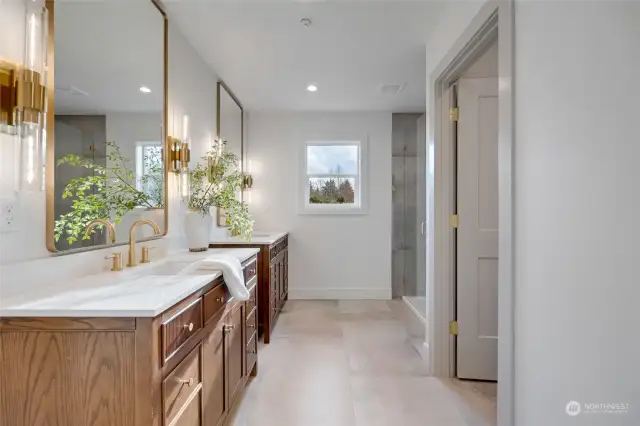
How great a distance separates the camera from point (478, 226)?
2.57 metres

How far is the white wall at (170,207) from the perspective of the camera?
132 centimetres

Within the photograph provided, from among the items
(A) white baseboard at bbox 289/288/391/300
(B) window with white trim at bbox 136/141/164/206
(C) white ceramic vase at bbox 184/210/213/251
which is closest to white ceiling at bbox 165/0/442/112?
(B) window with white trim at bbox 136/141/164/206

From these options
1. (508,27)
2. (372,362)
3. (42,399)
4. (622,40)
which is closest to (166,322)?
(42,399)

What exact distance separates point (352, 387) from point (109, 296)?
1771mm

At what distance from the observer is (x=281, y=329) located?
12.1ft

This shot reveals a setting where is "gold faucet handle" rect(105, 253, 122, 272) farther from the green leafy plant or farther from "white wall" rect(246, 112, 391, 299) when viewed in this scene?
"white wall" rect(246, 112, 391, 299)

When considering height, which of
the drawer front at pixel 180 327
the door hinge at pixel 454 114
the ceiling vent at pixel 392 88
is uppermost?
the ceiling vent at pixel 392 88

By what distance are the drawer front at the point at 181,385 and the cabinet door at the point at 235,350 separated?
417 mm

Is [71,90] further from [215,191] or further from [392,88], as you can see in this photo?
[392,88]

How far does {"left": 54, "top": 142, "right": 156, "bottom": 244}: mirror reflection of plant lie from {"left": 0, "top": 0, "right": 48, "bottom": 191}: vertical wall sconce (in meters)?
0.14

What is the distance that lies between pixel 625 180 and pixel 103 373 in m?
1.66

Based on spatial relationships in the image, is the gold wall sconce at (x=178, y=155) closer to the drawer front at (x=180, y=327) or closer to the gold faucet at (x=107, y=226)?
the gold faucet at (x=107, y=226)

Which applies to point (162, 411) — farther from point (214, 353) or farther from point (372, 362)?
point (372, 362)
